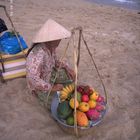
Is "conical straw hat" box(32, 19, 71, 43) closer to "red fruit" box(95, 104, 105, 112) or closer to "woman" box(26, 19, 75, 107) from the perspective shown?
"woman" box(26, 19, 75, 107)

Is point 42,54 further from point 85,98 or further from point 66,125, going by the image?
point 66,125

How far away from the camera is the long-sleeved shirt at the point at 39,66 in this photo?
251cm

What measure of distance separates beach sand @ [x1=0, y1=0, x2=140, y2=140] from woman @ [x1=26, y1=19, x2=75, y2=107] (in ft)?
1.15

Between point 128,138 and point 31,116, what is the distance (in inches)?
43.0

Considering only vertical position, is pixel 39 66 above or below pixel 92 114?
above

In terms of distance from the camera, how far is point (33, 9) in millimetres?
6078

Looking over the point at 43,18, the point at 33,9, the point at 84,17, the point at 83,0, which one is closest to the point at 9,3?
the point at 33,9

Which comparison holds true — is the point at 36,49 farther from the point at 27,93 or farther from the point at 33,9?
the point at 33,9

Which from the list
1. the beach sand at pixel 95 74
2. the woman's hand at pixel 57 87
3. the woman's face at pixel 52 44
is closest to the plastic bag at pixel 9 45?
the beach sand at pixel 95 74

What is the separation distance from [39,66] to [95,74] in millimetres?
1260

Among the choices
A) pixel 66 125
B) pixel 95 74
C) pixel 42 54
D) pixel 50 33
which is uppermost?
pixel 50 33

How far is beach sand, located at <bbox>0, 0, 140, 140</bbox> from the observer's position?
8.43ft

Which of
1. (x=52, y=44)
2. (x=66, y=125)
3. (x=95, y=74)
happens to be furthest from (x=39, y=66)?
(x=95, y=74)

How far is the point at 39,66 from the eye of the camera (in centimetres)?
257
